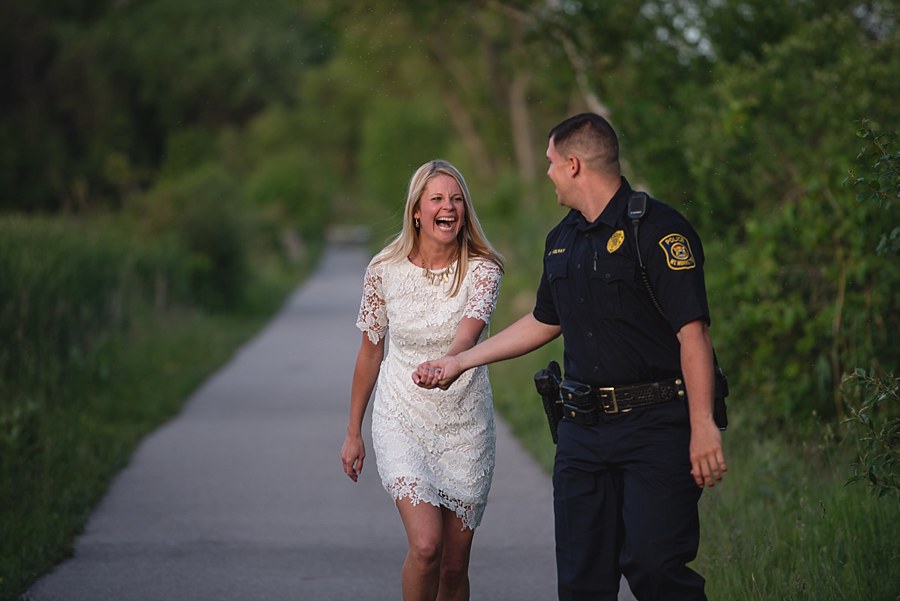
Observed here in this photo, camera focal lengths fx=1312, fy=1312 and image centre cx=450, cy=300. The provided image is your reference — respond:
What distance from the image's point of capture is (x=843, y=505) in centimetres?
625

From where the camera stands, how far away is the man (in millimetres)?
4316

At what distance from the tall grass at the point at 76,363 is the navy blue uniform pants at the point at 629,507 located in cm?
296

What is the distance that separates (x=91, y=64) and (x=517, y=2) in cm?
3822

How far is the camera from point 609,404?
451 centimetres

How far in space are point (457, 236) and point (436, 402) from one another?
27.2 inches

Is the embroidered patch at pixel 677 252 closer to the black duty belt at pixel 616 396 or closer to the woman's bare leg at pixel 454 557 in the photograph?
the black duty belt at pixel 616 396

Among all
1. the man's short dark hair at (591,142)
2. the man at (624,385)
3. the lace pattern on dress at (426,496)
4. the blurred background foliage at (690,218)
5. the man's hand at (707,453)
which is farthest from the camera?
the blurred background foliage at (690,218)

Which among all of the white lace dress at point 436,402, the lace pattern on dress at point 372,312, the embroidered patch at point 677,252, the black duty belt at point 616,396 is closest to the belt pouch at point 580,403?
the black duty belt at point 616,396

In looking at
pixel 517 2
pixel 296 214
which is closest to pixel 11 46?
pixel 296 214

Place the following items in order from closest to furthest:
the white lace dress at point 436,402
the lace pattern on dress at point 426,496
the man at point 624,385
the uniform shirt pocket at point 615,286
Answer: the man at point 624,385 → the uniform shirt pocket at point 615,286 → the lace pattern on dress at point 426,496 → the white lace dress at point 436,402

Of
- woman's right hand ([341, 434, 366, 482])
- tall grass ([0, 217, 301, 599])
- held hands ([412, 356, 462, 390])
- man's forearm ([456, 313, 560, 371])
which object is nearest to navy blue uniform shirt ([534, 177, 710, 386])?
man's forearm ([456, 313, 560, 371])

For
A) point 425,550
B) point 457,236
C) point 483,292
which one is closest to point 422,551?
point 425,550

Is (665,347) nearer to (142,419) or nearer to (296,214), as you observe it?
(142,419)

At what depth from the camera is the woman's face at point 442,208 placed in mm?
5188
